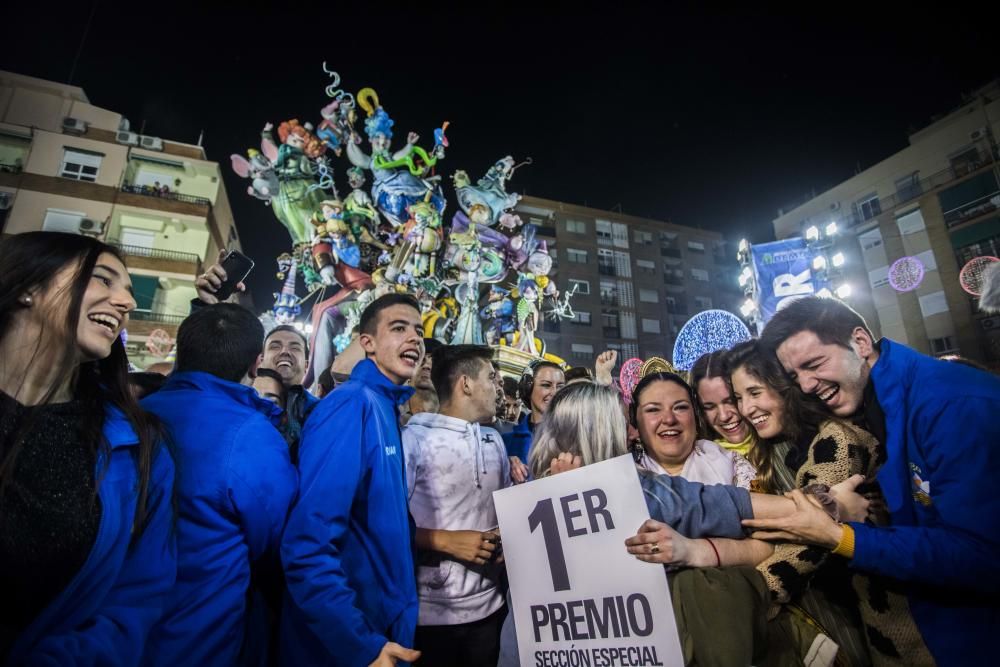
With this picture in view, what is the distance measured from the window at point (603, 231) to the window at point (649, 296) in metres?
5.65

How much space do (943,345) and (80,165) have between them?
50.1 m

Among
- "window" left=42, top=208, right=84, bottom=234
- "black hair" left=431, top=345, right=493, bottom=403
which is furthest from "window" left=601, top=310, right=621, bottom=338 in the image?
"black hair" left=431, top=345, right=493, bottom=403

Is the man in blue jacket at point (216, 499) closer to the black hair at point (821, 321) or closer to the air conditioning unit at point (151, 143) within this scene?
the black hair at point (821, 321)

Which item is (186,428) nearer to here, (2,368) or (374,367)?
(2,368)

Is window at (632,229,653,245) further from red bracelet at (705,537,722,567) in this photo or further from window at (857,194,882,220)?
red bracelet at (705,537,722,567)

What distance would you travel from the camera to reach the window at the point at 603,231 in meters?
44.3

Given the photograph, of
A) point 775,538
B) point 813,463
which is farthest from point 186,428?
point 813,463

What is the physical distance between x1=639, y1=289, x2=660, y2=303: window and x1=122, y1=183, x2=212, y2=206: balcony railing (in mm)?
34570

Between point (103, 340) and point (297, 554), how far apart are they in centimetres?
108

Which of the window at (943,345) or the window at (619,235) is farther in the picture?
the window at (619,235)

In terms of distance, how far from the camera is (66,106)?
26750 mm

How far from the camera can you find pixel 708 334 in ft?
24.8

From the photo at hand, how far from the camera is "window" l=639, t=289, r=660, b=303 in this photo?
43.7 meters

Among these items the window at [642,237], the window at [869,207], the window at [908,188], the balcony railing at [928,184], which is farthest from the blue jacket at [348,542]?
the window at [642,237]
